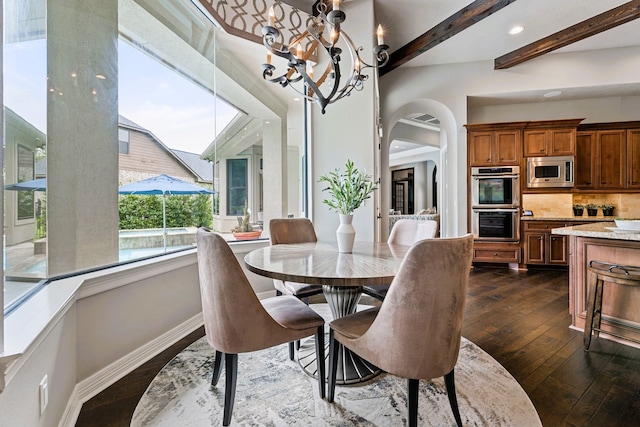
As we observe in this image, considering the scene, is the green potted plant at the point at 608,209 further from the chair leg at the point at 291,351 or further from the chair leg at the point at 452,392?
the chair leg at the point at 291,351

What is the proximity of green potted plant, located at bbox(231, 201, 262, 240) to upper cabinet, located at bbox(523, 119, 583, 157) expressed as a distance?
4.53m

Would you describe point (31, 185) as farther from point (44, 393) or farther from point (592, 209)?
point (592, 209)

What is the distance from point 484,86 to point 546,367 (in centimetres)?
429

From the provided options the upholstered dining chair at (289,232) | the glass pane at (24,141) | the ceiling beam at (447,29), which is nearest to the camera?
the glass pane at (24,141)

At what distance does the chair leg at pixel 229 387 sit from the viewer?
143cm

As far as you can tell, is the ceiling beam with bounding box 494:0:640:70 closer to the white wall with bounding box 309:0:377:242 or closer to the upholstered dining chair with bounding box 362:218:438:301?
the white wall with bounding box 309:0:377:242

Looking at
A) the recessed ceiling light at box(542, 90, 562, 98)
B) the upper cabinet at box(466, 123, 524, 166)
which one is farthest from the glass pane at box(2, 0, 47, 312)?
the recessed ceiling light at box(542, 90, 562, 98)

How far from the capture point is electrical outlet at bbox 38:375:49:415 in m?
1.19

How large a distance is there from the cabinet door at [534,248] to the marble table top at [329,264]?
376 cm

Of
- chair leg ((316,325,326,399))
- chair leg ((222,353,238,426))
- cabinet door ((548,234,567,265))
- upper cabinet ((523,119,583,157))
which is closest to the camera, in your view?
chair leg ((222,353,238,426))

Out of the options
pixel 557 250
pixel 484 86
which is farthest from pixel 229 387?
pixel 484 86

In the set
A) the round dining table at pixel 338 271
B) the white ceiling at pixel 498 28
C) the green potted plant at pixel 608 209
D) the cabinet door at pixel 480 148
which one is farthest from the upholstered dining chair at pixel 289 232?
the green potted plant at pixel 608 209

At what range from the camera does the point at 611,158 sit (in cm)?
487

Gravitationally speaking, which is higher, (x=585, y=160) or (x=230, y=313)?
(x=585, y=160)
